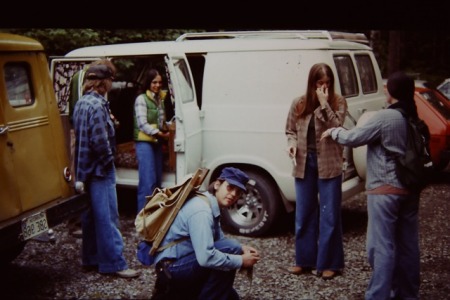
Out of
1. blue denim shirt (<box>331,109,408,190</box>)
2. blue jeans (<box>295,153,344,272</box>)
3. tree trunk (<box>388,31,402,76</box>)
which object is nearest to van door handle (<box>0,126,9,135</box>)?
blue jeans (<box>295,153,344,272</box>)

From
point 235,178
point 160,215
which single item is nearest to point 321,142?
point 235,178

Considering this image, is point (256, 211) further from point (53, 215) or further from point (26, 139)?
point (26, 139)

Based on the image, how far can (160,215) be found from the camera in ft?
13.5

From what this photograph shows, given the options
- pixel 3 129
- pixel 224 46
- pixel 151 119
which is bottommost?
pixel 151 119

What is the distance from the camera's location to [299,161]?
5676 millimetres

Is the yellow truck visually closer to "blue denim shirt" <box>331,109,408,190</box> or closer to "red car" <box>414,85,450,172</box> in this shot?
"blue denim shirt" <box>331,109,408,190</box>

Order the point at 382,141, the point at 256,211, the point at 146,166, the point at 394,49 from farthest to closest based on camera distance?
the point at 394,49
the point at 146,166
the point at 256,211
the point at 382,141

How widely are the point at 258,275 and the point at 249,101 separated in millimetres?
2108

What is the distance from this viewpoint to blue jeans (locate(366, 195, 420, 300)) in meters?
4.64

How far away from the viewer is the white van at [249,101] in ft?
22.2

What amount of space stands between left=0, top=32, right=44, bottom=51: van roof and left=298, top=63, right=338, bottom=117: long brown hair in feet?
8.63

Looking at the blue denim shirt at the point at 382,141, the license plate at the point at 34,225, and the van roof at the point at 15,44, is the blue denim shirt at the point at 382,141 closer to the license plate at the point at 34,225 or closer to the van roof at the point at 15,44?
the license plate at the point at 34,225

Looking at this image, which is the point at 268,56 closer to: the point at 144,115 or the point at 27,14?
the point at 144,115

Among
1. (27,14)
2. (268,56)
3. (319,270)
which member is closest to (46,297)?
(319,270)
